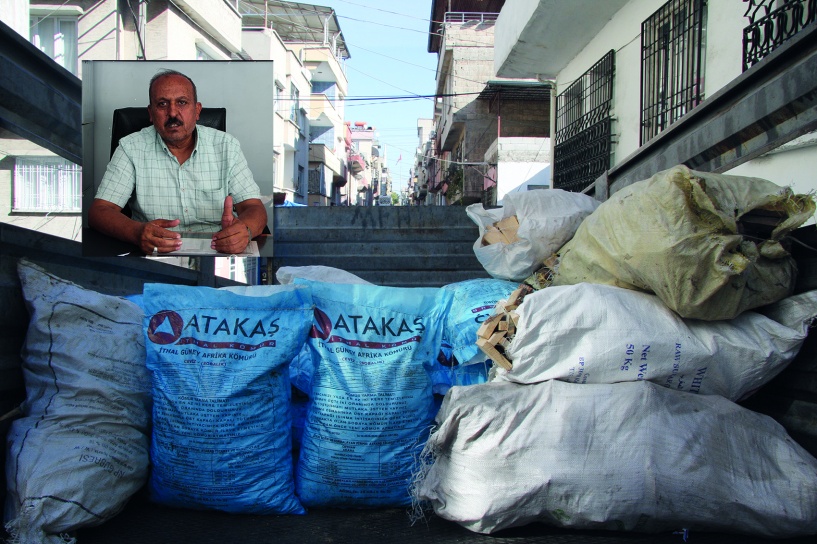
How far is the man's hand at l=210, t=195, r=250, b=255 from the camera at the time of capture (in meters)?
2.57

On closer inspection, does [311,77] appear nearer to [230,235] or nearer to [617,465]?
[230,235]

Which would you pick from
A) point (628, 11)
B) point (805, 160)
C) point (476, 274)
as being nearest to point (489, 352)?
point (476, 274)

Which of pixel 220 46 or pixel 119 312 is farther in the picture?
pixel 220 46

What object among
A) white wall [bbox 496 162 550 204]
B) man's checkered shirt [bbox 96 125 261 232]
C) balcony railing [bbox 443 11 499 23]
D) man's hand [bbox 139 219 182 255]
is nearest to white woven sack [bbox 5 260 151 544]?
man's hand [bbox 139 219 182 255]

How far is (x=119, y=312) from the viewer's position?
6.26 feet

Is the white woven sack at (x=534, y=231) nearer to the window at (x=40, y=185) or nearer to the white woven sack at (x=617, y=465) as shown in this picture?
the white woven sack at (x=617, y=465)

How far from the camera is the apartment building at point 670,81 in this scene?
1.84 meters

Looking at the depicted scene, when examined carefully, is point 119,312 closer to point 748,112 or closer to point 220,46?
point 748,112

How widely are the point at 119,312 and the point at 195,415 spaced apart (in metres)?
0.47

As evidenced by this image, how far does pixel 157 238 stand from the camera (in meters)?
2.49

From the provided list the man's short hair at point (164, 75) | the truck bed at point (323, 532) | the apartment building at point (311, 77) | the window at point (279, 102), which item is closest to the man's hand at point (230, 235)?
the man's short hair at point (164, 75)

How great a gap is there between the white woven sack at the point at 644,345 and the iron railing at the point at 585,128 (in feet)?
16.8

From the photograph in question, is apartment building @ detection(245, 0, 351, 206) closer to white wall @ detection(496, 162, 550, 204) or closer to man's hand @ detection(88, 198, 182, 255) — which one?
white wall @ detection(496, 162, 550, 204)

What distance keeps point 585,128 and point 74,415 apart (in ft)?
26.4
